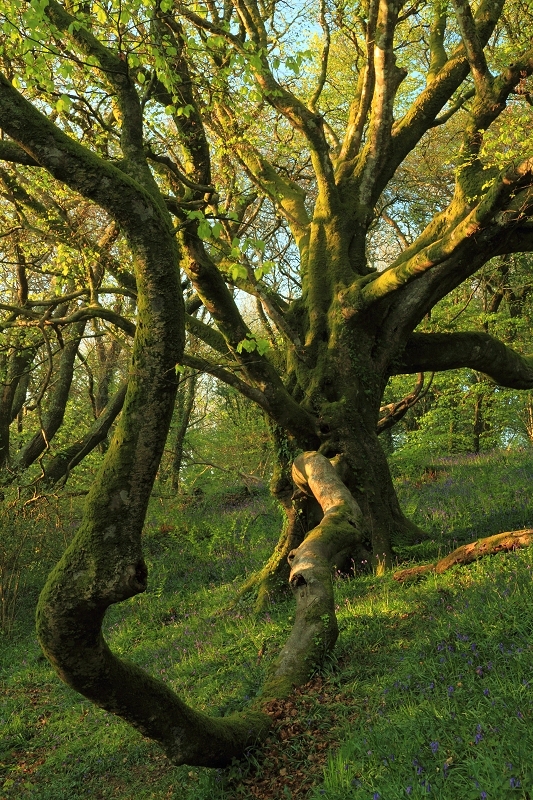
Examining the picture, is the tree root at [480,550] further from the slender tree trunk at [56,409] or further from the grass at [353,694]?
the slender tree trunk at [56,409]

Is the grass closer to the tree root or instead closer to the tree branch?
the tree root

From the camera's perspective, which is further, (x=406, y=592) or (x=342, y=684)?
(x=406, y=592)

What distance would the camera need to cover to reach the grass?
3084 millimetres

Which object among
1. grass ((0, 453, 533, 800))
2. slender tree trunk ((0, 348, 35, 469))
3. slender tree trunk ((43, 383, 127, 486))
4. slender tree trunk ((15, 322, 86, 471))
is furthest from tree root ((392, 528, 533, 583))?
slender tree trunk ((0, 348, 35, 469))

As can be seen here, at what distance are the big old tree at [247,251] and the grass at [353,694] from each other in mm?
472

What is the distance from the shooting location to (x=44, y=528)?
10812 millimetres

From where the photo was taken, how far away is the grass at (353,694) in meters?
3.08

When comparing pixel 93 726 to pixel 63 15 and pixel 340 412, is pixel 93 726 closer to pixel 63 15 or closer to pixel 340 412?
pixel 340 412

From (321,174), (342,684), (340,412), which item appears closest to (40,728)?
(342,684)

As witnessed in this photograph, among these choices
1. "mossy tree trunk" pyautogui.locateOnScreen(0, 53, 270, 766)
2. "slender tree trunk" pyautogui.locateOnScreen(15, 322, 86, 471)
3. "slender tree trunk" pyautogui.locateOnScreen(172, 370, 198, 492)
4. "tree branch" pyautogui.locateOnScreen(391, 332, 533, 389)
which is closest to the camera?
"mossy tree trunk" pyautogui.locateOnScreen(0, 53, 270, 766)

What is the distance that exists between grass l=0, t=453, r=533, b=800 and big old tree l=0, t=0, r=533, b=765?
0.47 meters

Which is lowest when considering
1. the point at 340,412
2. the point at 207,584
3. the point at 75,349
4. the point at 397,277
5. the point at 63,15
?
the point at 207,584

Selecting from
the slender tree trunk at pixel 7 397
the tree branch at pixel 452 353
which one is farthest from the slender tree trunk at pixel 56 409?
the tree branch at pixel 452 353

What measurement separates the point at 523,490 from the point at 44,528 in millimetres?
9127
